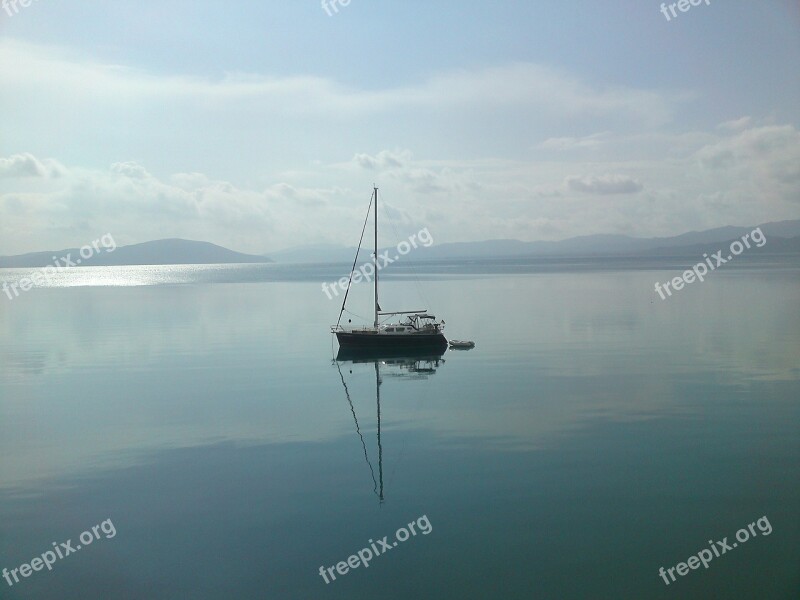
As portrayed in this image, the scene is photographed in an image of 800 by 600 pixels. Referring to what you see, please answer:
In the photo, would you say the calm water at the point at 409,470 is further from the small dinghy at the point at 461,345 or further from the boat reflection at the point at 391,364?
the small dinghy at the point at 461,345

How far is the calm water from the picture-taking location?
21.8 m

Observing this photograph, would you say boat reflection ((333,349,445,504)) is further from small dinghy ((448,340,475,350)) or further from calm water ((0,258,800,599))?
small dinghy ((448,340,475,350))

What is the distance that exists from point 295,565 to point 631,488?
1443cm

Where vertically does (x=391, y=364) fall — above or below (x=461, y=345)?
below

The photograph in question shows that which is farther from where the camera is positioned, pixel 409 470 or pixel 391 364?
pixel 391 364

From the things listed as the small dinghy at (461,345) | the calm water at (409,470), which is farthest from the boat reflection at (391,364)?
the small dinghy at (461,345)

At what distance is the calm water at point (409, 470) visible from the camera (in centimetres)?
2180

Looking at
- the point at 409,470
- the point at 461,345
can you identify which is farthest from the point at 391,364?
the point at 409,470

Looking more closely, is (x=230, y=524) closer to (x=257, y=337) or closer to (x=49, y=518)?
(x=49, y=518)

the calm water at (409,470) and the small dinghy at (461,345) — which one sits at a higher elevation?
the small dinghy at (461,345)

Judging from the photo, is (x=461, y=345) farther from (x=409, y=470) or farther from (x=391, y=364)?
(x=409, y=470)

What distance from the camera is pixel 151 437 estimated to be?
3728 centimetres

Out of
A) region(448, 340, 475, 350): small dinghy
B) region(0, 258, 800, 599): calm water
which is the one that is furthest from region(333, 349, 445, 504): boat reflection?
region(448, 340, 475, 350): small dinghy

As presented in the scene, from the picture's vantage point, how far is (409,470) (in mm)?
31062
